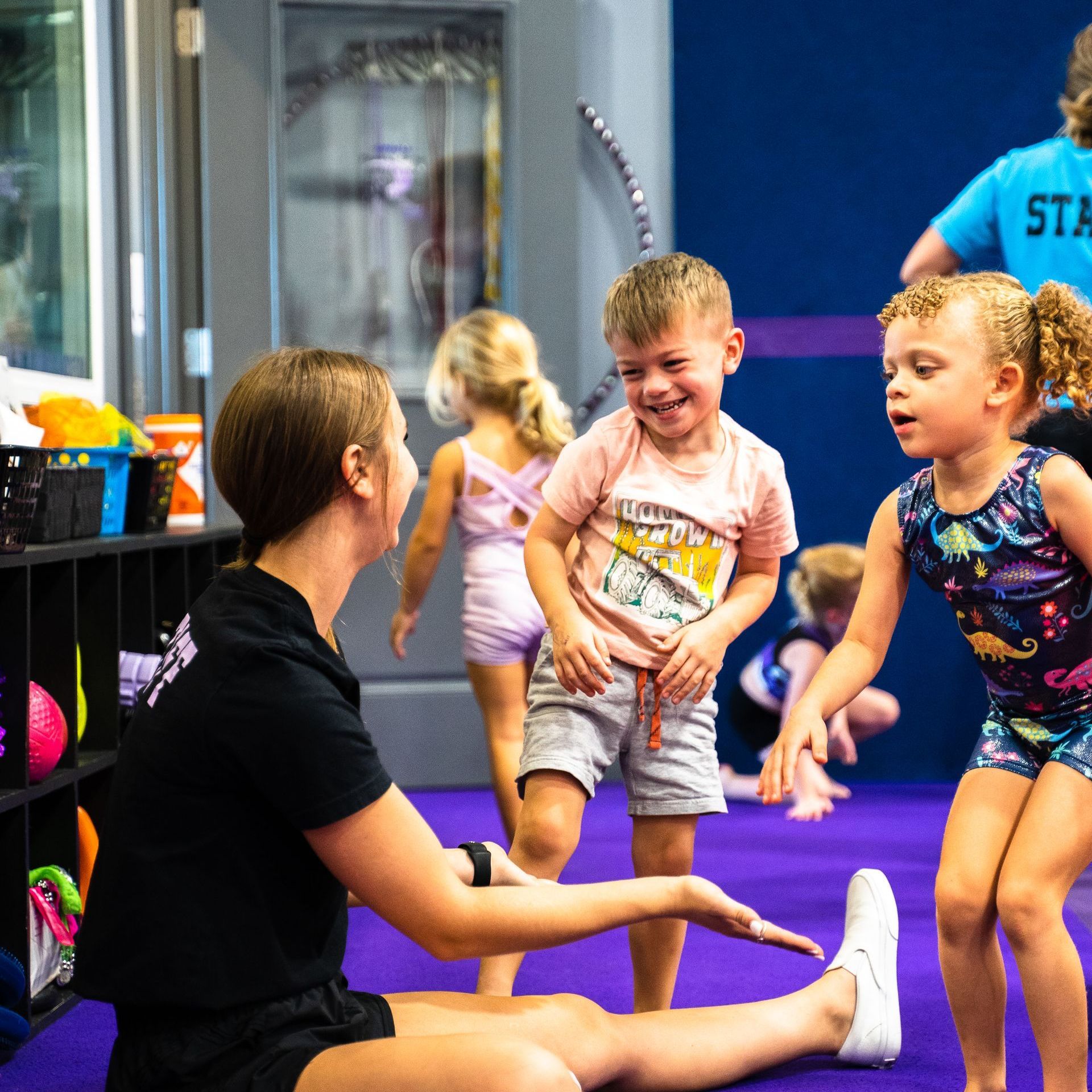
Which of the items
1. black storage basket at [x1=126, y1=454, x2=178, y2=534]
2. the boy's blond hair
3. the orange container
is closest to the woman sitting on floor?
the boy's blond hair

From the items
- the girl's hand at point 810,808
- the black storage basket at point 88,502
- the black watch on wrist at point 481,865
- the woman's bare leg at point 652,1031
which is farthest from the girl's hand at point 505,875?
the girl's hand at point 810,808

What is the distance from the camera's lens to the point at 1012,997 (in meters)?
1.91

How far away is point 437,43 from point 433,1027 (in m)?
3.01

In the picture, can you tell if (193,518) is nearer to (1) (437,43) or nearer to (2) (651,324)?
(2) (651,324)

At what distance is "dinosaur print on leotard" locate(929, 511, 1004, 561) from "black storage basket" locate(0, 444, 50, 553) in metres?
1.13

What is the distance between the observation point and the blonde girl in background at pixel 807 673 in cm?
345

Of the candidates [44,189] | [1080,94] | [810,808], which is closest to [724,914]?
[1080,94]

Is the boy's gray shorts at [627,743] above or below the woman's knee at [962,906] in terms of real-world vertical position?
above

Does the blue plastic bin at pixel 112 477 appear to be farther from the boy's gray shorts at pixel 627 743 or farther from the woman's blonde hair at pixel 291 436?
the woman's blonde hair at pixel 291 436

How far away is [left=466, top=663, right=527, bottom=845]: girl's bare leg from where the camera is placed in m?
2.62

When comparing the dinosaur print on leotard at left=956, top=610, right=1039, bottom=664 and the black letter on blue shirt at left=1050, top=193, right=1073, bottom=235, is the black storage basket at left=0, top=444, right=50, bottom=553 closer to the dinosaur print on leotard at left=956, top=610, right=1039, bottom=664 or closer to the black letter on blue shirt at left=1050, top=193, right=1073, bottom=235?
the dinosaur print on leotard at left=956, top=610, right=1039, bottom=664

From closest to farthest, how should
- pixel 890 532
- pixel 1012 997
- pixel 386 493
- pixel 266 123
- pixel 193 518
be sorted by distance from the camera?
pixel 386 493 < pixel 890 532 < pixel 1012 997 < pixel 193 518 < pixel 266 123

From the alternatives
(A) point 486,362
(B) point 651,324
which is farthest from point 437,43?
(B) point 651,324

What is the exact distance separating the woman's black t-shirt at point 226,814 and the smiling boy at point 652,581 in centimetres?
55
